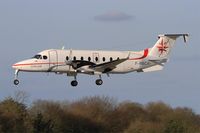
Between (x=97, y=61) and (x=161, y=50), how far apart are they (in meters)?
10.1

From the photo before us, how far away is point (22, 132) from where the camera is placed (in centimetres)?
16888

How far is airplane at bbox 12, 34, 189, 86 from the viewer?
9462 centimetres

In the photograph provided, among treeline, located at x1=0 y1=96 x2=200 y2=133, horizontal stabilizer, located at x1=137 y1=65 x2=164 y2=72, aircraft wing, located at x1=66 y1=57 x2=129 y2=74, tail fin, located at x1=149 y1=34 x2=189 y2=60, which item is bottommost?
treeline, located at x1=0 y1=96 x2=200 y2=133

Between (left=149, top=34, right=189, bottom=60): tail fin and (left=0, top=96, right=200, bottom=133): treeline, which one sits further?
(left=0, top=96, right=200, bottom=133): treeline

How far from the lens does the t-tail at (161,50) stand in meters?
102

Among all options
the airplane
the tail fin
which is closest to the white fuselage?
the airplane

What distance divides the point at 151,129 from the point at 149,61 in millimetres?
86916

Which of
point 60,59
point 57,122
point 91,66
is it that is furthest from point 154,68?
point 57,122

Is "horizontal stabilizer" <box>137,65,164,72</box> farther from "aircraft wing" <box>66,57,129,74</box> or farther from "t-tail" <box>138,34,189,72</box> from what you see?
"aircraft wing" <box>66,57,129,74</box>

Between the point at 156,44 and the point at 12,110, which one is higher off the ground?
the point at 156,44

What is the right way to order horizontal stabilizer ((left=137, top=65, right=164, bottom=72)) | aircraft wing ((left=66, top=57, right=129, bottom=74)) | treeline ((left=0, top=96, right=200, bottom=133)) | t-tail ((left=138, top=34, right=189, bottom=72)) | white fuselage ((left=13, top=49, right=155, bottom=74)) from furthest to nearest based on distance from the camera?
1. treeline ((left=0, top=96, right=200, bottom=133))
2. t-tail ((left=138, top=34, right=189, bottom=72))
3. horizontal stabilizer ((left=137, top=65, right=164, bottom=72))
4. aircraft wing ((left=66, top=57, right=129, bottom=74))
5. white fuselage ((left=13, top=49, right=155, bottom=74))

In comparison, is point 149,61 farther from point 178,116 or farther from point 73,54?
point 178,116

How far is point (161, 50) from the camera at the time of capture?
10325 centimetres

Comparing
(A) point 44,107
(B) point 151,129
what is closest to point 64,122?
(A) point 44,107
